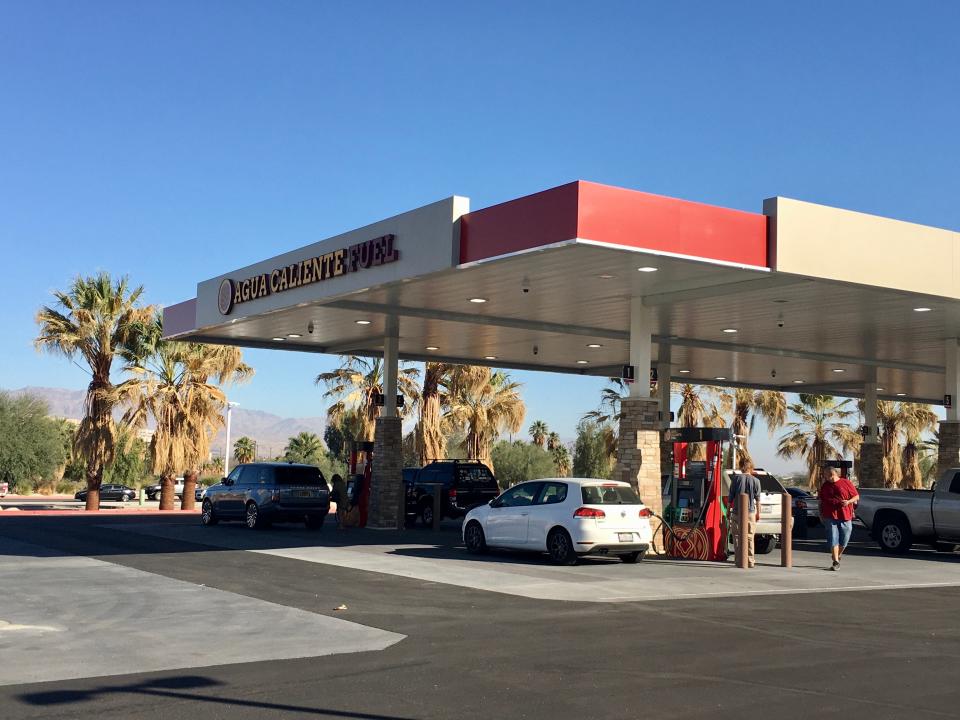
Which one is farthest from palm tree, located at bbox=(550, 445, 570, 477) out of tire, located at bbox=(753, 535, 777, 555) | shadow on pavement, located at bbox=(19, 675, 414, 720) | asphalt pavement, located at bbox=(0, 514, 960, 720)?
shadow on pavement, located at bbox=(19, 675, 414, 720)

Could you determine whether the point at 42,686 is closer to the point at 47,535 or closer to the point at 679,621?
the point at 679,621

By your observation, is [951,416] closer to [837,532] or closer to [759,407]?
[837,532]

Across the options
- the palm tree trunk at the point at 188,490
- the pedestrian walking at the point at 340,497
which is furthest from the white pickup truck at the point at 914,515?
the palm tree trunk at the point at 188,490

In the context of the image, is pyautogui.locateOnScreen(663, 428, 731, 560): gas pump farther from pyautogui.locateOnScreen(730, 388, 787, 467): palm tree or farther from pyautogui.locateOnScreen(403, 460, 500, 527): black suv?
pyautogui.locateOnScreen(730, 388, 787, 467): palm tree

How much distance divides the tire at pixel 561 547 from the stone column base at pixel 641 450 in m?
2.87

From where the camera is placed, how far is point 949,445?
28.1 meters

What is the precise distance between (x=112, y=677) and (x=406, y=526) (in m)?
22.1

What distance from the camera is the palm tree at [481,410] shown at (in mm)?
45094

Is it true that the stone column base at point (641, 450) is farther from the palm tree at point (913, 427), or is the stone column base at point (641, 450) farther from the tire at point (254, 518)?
the palm tree at point (913, 427)

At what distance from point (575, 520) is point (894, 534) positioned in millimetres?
8639

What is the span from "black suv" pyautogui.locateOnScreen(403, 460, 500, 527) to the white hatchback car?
10408 millimetres

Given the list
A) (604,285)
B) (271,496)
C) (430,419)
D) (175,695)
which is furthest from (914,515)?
(430,419)

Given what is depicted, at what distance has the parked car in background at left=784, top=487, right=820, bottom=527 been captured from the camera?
93.8 feet

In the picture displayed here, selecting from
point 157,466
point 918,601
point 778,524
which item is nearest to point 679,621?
point 918,601
